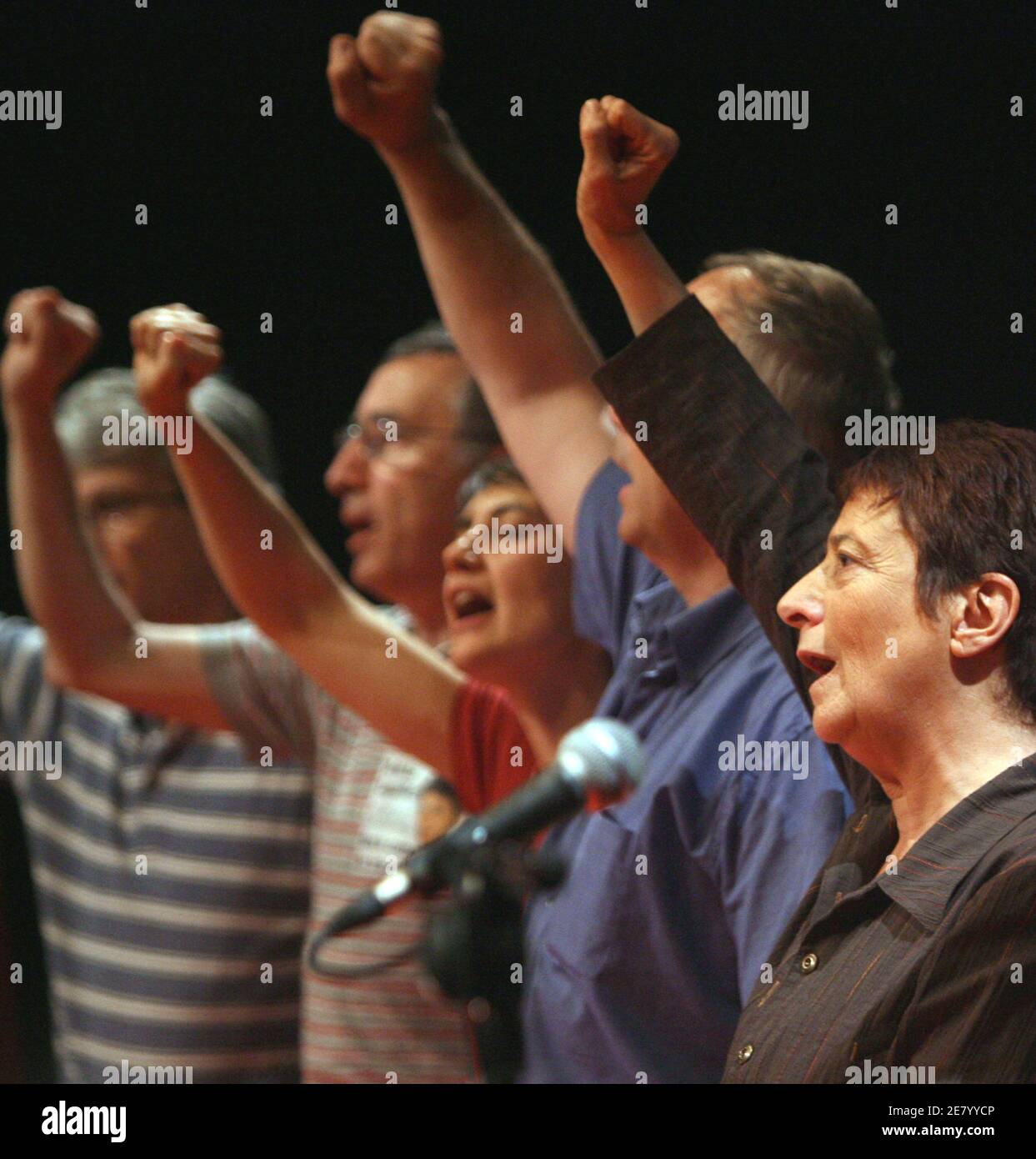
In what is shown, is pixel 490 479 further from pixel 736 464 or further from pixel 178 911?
pixel 178 911

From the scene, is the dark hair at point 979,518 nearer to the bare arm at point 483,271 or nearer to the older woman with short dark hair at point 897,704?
the older woman with short dark hair at point 897,704

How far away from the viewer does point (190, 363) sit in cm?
173

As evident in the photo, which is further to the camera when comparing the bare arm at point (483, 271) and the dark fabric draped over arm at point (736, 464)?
the bare arm at point (483, 271)

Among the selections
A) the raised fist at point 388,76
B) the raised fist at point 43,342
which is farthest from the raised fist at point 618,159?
the raised fist at point 43,342

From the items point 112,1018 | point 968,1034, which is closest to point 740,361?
point 968,1034

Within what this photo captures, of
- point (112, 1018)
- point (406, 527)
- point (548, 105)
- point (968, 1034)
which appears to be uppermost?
point (548, 105)

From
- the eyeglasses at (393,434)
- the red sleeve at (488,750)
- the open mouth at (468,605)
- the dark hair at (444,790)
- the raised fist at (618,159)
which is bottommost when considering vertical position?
the dark hair at (444,790)

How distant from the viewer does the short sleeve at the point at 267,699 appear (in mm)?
2186

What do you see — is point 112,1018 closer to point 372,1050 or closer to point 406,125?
point 372,1050

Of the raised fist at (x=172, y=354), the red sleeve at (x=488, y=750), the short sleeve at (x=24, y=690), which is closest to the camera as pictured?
the raised fist at (x=172, y=354)

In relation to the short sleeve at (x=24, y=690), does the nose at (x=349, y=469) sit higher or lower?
higher

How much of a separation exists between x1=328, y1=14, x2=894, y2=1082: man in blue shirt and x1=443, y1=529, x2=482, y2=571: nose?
0.14 m

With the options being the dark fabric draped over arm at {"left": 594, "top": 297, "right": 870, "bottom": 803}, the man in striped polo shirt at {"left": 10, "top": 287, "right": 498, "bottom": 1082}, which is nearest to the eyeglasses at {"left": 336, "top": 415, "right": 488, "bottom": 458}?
the man in striped polo shirt at {"left": 10, "top": 287, "right": 498, "bottom": 1082}

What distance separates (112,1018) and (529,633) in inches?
34.8
